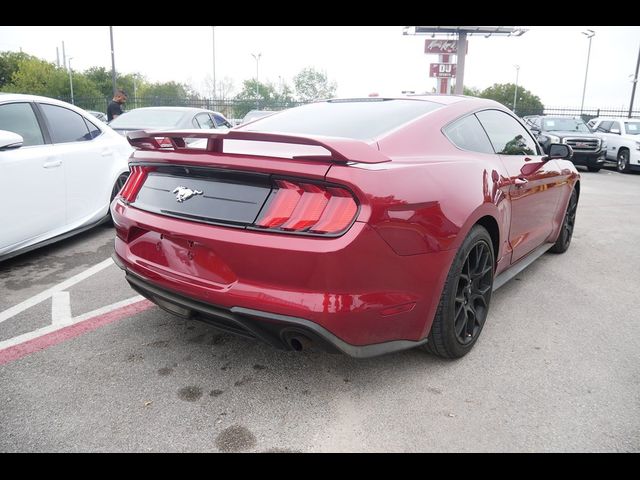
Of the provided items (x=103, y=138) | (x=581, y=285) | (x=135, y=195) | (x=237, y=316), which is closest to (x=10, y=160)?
(x=103, y=138)

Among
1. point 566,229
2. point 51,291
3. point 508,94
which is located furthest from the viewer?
point 508,94

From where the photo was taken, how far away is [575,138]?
14.2m

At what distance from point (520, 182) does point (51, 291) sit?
3.50 meters

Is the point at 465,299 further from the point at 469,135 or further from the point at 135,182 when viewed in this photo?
the point at 135,182

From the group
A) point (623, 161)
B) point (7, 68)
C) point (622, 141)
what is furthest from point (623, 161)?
point (7, 68)

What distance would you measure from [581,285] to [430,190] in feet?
8.50

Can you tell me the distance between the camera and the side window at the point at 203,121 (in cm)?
857

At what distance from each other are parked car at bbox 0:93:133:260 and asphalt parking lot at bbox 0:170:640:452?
70 cm

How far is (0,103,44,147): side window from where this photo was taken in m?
4.17

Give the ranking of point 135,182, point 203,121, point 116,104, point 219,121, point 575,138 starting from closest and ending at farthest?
1. point 135,182
2. point 203,121
3. point 219,121
4. point 116,104
5. point 575,138

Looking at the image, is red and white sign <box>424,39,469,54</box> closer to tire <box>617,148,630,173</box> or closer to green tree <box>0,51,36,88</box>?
tire <box>617,148,630,173</box>
